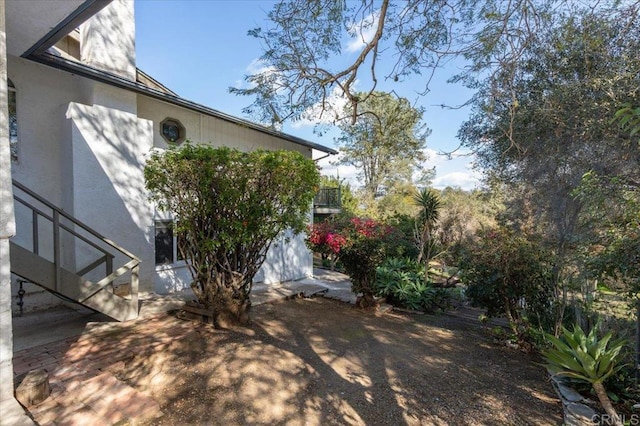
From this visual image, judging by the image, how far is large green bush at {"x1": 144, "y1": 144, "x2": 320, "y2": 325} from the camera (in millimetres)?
4930

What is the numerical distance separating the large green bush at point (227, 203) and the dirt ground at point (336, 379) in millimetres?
1023

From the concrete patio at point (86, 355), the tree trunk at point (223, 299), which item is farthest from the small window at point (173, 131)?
the tree trunk at point (223, 299)

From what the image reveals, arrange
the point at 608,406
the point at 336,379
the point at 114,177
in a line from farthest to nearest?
the point at 114,177 → the point at 336,379 → the point at 608,406

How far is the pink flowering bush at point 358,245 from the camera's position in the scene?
7.94 m

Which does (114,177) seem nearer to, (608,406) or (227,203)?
(227,203)

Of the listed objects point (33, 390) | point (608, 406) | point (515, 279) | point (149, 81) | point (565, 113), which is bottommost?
point (608, 406)

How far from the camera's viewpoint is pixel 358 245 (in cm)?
795

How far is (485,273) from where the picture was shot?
6188 millimetres

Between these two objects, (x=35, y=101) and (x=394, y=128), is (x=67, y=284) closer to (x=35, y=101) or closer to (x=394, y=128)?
(x=35, y=101)

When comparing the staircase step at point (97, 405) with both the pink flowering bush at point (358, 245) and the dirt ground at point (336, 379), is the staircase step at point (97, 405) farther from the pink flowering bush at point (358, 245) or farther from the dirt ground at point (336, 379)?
the pink flowering bush at point (358, 245)

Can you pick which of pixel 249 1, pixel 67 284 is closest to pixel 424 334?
pixel 67 284

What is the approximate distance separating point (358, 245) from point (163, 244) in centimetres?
513

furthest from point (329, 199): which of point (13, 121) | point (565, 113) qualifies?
point (13, 121)

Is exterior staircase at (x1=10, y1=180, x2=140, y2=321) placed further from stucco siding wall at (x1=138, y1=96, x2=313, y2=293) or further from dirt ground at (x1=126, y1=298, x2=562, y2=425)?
dirt ground at (x1=126, y1=298, x2=562, y2=425)
